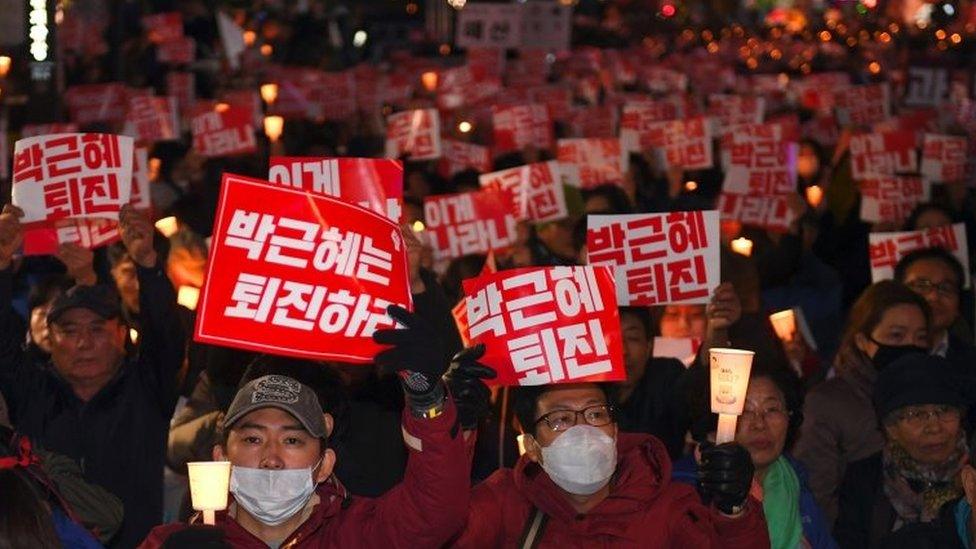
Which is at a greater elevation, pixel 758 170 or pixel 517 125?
pixel 517 125

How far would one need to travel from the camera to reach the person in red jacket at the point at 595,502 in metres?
5.51

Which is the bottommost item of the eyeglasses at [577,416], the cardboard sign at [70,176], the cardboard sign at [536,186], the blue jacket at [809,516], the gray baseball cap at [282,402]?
the blue jacket at [809,516]

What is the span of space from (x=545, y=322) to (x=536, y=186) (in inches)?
254

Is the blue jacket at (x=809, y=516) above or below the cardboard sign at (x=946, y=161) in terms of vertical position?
below

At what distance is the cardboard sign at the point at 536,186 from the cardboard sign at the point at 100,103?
23.0 ft

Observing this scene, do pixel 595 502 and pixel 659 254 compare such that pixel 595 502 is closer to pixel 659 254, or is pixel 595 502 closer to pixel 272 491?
pixel 272 491

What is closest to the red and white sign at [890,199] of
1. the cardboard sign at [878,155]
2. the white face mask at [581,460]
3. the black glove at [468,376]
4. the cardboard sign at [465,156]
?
the cardboard sign at [878,155]

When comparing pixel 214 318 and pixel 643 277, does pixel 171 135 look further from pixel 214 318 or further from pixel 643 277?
pixel 214 318

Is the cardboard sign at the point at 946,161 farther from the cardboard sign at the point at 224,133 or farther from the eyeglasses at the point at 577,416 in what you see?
the eyeglasses at the point at 577,416

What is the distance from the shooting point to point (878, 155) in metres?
16.3

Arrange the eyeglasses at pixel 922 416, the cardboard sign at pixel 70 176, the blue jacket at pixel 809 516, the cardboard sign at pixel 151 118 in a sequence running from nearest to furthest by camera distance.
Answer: the blue jacket at pixel 809 516, the eyeglasses at pixel 922 416, the cardboard sign at pixel 70 176, the cardboard sign at pixel 151 118

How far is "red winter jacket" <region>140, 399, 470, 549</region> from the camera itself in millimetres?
4941

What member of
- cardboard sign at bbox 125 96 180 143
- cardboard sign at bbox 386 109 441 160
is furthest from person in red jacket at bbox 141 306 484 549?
cardboard sign at bbox 125 96 180 143

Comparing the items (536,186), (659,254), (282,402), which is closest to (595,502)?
(282,402)
